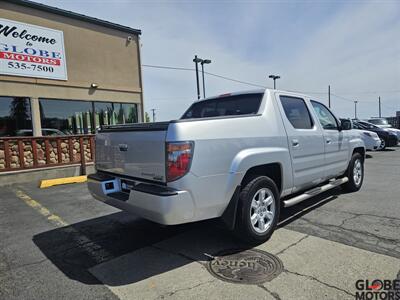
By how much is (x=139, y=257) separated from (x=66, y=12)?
11.4m

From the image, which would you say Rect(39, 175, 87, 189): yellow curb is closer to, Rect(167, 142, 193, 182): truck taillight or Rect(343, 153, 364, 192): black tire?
Rect(167, 142, 193, 182): truck taillight

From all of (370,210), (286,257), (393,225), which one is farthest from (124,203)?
(370,210)

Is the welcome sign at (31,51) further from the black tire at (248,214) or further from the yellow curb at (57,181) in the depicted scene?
the black tire at (248,214)

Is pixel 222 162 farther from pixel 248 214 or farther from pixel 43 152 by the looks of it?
pixel 43 152

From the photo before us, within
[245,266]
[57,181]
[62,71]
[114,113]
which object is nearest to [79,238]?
[245,266]

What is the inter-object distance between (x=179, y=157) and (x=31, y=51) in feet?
35.2

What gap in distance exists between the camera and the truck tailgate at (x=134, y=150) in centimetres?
309

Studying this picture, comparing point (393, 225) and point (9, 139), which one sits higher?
point (9, 139)

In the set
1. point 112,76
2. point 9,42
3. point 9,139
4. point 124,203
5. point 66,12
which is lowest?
point 124,203

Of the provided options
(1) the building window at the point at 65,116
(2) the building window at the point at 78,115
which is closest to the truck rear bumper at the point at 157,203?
(2) the building window at the point at 78,115

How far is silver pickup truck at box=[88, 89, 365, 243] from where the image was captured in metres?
2.99

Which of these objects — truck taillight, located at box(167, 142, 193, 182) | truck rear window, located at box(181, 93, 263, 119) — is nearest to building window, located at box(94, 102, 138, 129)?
truck rear window, located at box(181, 93, 263, 119)

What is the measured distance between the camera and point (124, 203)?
11.3 feet

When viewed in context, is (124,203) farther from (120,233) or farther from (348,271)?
(348,271)
